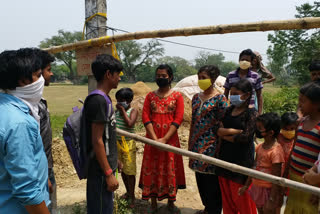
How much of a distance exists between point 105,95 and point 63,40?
69.0 meters

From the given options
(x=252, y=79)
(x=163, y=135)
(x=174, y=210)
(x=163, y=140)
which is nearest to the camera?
(x=163, y=140)

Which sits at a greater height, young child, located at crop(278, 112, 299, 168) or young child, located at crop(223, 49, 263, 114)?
young child, located at crop(223, 49, 263, 114)

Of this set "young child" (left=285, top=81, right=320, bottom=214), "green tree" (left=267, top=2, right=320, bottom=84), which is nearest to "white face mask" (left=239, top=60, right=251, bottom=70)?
"young child" (left=285, top=81, right=320, bottom=214)

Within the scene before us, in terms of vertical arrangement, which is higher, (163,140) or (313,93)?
(313,93)

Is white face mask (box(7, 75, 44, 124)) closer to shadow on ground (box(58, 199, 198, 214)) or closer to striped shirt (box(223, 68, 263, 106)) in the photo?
shadow on ground (box(58, 199, 198, 214))

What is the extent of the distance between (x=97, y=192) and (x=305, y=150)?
1.78 meters

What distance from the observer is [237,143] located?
257cm

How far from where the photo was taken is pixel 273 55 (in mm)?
24172

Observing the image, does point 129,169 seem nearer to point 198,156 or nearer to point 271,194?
point 198,156

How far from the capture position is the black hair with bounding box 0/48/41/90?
1.43m

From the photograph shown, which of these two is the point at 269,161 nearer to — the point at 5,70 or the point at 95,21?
the point at 5,70

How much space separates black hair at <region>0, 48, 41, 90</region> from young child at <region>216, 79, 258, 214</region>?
1.81 meters

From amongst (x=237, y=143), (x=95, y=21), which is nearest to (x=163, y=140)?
(x=237, y=143)

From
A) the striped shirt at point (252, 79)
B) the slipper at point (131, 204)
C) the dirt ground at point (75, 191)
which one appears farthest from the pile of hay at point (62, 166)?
the striped shirt at point (252, 79)
